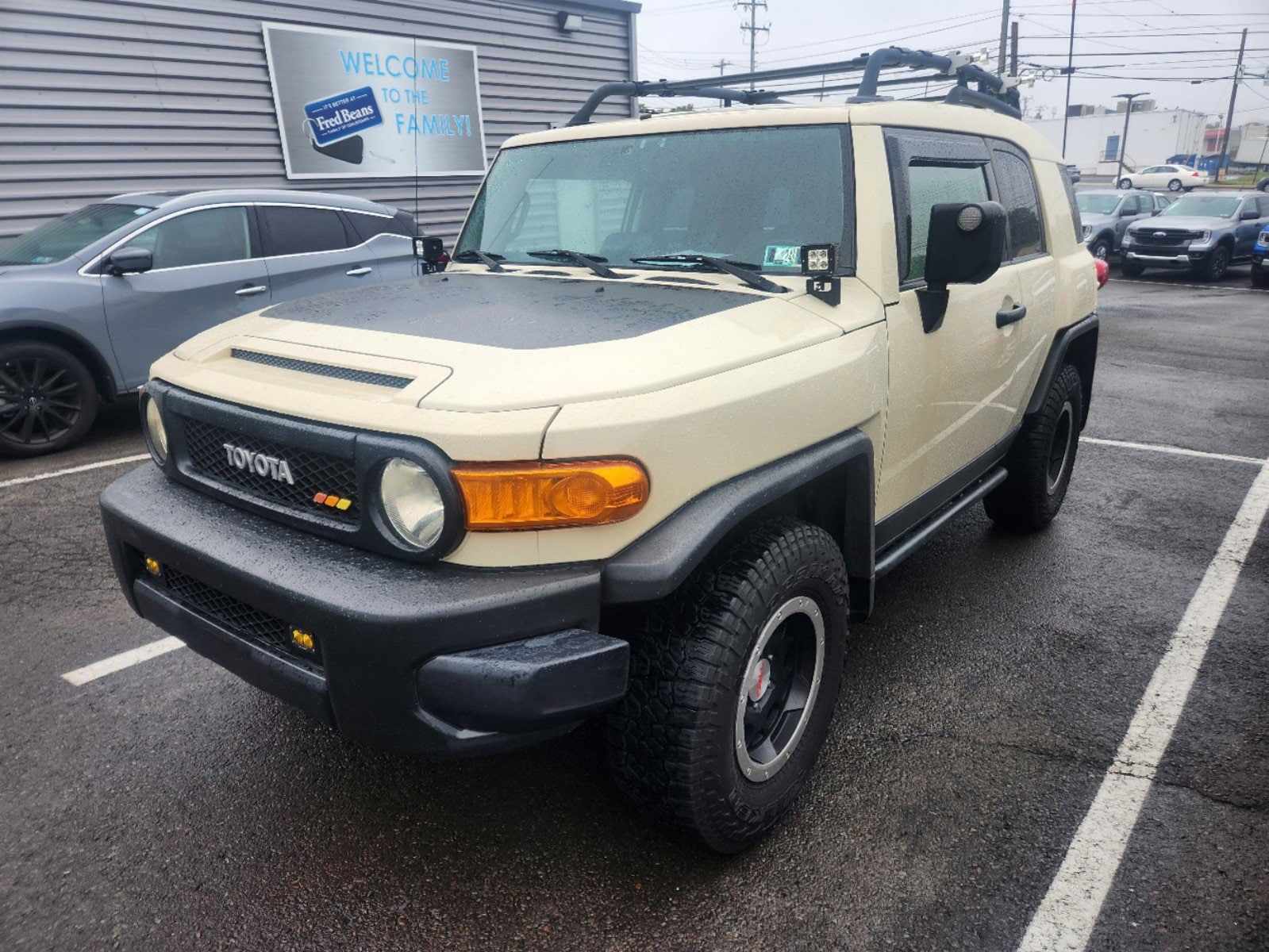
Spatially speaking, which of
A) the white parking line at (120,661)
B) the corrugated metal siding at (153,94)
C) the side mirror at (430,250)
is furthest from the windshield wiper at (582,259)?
the corrugated metal siding at (153,94)

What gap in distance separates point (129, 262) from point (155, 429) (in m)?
3.94

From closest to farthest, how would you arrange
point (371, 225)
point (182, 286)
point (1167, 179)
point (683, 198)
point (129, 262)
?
point (683, 198)
point (129, 262)
point (182, 286)
point (371, 225)
point (1167, 179)

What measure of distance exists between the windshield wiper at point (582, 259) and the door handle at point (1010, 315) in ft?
4.85

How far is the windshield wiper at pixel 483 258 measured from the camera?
333 centimetres

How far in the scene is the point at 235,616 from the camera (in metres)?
2.21

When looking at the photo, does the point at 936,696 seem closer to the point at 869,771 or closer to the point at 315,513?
the point at 869,771

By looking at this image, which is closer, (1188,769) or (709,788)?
(709,788)

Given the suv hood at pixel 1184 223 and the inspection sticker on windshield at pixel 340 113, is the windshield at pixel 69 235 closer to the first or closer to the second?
the inspection sticker on windshield at pixel 340 113

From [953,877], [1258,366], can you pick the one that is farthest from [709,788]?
[1258,366]

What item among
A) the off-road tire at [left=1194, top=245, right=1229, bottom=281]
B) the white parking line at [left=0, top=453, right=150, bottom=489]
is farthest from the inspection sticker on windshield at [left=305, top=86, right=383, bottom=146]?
the off-road tire at [left=1194, top=245, right=1229, bottom=281]

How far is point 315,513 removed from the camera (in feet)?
6.97

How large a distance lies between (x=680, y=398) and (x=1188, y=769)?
6.58 ft

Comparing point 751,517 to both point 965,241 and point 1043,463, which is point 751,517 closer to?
point 965,241

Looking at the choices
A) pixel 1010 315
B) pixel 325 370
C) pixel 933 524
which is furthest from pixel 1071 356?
pixel 325 370
